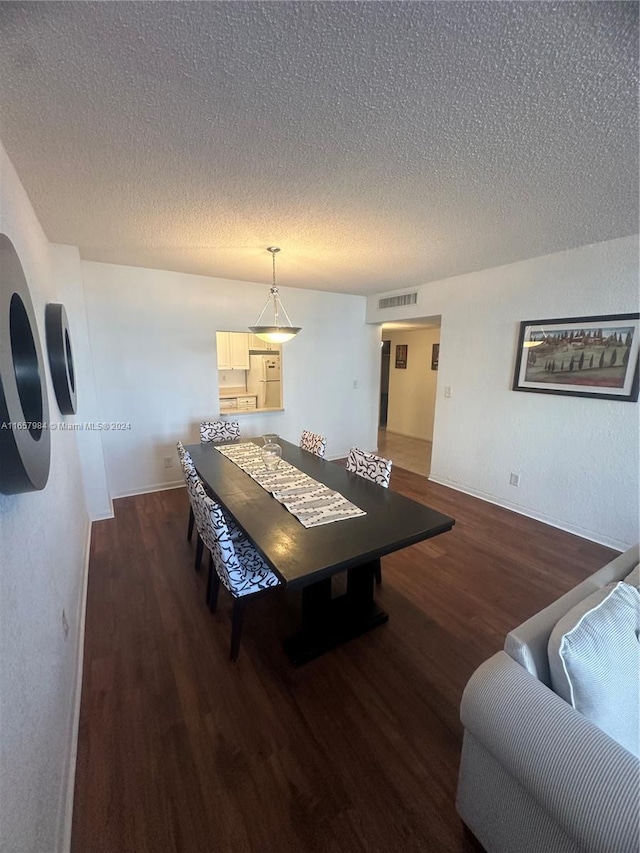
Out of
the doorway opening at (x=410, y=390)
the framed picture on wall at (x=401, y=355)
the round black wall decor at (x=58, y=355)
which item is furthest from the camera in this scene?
the framed picture on wall at (x=401, y=355)

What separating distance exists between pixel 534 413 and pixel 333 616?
2.69m

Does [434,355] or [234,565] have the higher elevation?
[434,355]

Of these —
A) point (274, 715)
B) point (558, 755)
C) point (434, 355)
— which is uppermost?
point (434, 355)

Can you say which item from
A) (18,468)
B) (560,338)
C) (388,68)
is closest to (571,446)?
(560,338)

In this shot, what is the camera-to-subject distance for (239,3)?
2.89 ft

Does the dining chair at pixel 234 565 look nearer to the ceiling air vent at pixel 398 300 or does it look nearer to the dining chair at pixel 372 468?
the dining chair at pixel 372 468

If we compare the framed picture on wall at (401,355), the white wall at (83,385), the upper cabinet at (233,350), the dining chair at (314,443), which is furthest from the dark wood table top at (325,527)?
the framed picture on wall at (401,355)

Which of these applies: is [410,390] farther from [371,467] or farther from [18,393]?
[18,393]

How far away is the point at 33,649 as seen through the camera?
1078 millimetres

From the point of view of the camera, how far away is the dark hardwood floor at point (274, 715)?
112 centimetres

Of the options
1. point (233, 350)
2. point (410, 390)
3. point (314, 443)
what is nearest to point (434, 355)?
point (410, 390)

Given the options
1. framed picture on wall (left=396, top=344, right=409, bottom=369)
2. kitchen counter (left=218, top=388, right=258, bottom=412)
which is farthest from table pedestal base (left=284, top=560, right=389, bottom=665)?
framed picture on wall (left=396, top=344, right=409, bottom=369)

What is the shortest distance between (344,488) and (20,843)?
1.74m

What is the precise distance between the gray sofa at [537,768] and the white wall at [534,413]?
2291 millimetres
